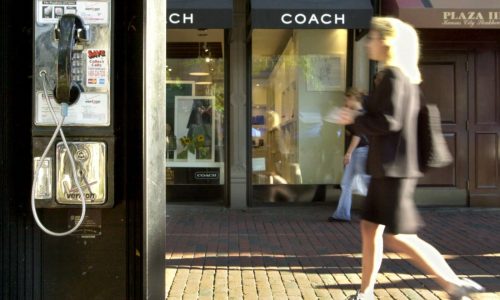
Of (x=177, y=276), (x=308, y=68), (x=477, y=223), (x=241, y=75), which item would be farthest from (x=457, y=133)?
(x=177, y=276)

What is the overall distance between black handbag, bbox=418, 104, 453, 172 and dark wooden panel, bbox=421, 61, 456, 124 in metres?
5.73

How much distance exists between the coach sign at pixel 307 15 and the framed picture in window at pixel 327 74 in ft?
5.71

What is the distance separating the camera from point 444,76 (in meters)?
9.09

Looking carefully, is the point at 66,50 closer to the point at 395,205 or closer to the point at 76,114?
the point at 76,114

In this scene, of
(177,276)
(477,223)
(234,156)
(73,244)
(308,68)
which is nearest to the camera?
(73,244)

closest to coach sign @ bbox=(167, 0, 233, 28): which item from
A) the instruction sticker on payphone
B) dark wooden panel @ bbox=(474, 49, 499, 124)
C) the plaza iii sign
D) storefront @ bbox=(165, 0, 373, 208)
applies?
storefront @ bbox=(165, 0, 373, 208)

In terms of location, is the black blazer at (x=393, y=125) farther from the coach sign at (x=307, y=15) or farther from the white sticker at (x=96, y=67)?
the coach sign at (x=307, y=15)

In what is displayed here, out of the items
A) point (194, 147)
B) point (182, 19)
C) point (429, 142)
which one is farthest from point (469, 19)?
point (429, 142)

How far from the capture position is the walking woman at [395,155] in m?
3.48

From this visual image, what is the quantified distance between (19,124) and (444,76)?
7331mm

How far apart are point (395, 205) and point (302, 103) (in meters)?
6.21

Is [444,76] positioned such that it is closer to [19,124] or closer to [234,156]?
[234,156]

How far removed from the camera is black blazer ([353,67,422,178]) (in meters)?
3.46

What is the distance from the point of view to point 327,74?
9.60 m
